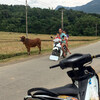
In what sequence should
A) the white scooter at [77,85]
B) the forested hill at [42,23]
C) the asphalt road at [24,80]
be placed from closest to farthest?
1. the white scooter at [77,85]
2. the asphalt road at [24,80]
3. the forested hill at [42,23]

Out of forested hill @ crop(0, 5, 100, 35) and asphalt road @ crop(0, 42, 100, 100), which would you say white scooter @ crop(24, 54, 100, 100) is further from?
forested hill @ crop(0, 5, 100, 35)

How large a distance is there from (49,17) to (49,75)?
92041mm

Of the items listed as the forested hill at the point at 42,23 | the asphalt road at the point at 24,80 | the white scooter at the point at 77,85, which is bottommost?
the asphalt road at the point at 24,80

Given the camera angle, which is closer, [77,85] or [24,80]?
[77,85]

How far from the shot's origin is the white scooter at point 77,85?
2.22m

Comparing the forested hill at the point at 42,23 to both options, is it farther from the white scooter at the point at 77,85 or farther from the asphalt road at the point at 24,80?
the white scooter at the point at 77,85

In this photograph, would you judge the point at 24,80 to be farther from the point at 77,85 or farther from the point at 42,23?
the point at 42,23

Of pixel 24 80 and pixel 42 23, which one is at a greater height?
pixel 42 23

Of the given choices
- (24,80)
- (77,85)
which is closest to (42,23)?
(24,80)

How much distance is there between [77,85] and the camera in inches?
93.3

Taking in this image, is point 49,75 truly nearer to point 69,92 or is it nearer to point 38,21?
point 69,92

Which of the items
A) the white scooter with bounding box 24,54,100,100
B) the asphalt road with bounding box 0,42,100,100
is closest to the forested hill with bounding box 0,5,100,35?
the asphalt road with bounding box 0,42,100,100

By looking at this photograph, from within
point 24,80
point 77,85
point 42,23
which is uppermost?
point 42,23

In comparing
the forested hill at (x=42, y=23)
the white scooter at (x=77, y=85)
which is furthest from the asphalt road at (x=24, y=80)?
the forested hill at (x=42, y=23)
